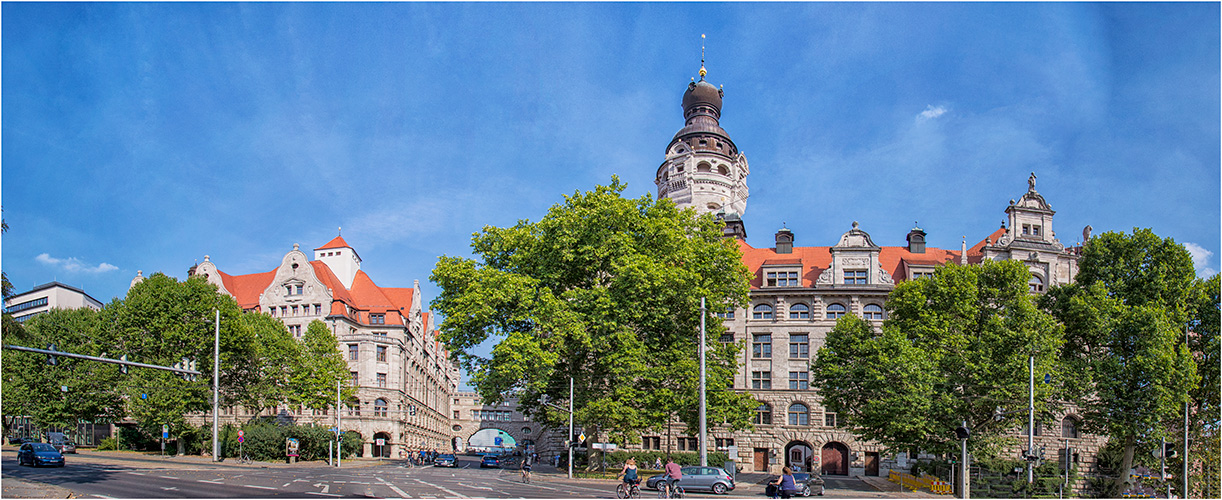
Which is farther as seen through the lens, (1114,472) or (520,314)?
(1114,472)

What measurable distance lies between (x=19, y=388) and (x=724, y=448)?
52.3 metres

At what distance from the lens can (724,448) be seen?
2382 inches

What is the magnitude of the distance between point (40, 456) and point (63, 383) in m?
24.1

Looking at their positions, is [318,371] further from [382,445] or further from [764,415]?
[764,415]

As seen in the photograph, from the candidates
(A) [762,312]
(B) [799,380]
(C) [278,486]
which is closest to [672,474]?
(C) [278,486]

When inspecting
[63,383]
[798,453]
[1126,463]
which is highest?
[63,383]

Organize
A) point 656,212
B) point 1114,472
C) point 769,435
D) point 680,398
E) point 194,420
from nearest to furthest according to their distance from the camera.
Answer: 1. point 680,398
2. point 656,212
3. point 1114,472
4. point 769,435
5. point 194,420

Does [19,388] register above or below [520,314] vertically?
below

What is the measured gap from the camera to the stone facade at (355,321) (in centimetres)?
7694

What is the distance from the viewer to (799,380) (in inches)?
2383

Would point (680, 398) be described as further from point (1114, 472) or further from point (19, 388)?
point (19, 388)

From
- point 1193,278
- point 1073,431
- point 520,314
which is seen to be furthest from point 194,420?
point 1193,278

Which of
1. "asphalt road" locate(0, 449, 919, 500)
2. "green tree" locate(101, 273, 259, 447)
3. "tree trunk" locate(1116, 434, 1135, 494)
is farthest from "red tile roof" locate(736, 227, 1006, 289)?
"green tree" locate(101, 273, 259, 447)

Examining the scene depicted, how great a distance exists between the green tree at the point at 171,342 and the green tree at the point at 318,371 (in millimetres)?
5146
